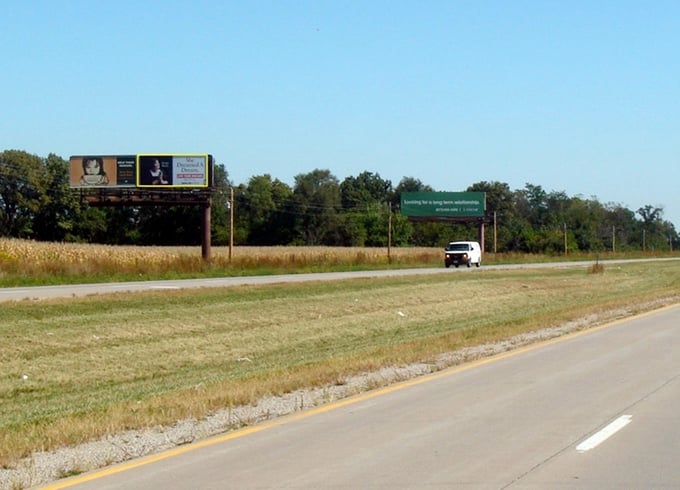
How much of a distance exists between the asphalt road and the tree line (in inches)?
2547

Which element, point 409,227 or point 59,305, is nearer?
point 59,305

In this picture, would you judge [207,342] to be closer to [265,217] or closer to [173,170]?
[173,170]

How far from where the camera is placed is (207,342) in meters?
25.2

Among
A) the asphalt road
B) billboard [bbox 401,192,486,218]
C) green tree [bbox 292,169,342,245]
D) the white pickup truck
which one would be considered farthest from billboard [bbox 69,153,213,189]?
green tree [bbox 292,169,342,245]

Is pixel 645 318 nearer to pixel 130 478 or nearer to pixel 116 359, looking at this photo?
pixel 116 359

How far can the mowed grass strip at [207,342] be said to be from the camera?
1257 centimetres

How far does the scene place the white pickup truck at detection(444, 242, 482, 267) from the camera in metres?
A: 72.2

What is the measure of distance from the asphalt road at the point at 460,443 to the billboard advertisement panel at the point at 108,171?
194ft

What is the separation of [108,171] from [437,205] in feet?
130

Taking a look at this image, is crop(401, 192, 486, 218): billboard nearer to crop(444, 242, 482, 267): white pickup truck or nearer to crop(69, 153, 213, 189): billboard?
crop(444, 242, 482, 267): white pickup truck

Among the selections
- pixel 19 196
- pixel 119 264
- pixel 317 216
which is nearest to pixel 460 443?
pixel 119 264

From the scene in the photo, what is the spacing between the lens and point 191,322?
2725 centimetres

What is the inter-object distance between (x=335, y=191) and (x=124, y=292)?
123080 millimetres

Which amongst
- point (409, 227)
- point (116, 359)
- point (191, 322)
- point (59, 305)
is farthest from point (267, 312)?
point (409, 227)
